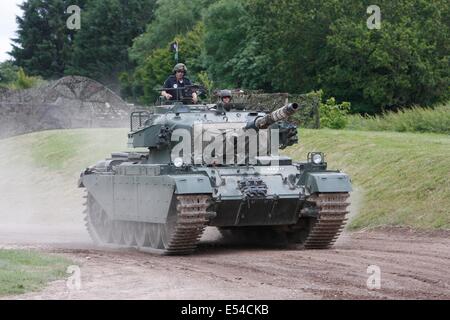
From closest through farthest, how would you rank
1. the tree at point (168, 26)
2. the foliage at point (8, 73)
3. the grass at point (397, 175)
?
1. the grass at point (397, 175)
2. the tree at point (168, 26)
3. the foliage at point (8, 73)

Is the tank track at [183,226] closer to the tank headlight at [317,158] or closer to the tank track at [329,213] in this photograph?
the tank track at [329,213]

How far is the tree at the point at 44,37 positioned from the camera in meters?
86.6

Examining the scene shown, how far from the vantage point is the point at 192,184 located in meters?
20.0

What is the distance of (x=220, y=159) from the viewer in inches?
853

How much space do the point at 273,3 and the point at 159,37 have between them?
26897mm

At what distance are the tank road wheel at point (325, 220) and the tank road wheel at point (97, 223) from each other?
481 cm

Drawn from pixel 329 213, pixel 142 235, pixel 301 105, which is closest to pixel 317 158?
pixel 329 213

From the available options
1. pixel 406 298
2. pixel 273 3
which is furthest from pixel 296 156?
pixel 273 3

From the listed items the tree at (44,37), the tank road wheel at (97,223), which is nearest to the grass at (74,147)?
the tank road wheel at (97,223)

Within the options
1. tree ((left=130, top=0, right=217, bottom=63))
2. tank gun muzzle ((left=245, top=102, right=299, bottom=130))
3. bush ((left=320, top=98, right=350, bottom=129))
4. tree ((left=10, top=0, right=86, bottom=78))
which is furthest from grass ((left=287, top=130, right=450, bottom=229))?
tree ((left=10, top=0, right=86, bottom=78))

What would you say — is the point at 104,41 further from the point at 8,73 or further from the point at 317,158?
the point at 317,158

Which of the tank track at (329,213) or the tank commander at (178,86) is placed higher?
the tank commander at (178,86)

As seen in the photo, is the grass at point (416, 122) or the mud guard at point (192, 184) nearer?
the mud guard at point (192, 184)

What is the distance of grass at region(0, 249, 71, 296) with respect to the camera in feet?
49.8
